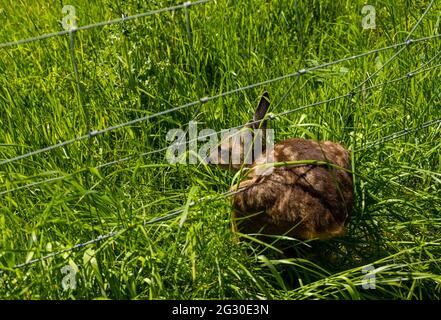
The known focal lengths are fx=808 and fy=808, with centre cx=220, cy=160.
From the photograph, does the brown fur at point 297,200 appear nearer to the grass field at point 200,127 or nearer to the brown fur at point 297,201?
the brown fur at point 297,201

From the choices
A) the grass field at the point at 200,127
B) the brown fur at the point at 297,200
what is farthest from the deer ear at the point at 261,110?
the brown fur at the point at 297,200

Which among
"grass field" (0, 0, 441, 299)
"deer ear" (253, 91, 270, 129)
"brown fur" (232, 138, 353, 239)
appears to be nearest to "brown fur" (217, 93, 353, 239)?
"brown fur" (232, 138, 353, 239)

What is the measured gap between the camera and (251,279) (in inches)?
115

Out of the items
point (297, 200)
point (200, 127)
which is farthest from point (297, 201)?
point (200, 127)

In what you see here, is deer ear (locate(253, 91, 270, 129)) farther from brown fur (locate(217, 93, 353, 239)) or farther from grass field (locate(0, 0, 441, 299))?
brown fur (locate(217, 93, 353, 239))

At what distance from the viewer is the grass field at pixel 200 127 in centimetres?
283

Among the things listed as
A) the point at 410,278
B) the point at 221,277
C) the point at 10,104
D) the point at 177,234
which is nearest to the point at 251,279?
the point at 221,277

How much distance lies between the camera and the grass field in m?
2.83

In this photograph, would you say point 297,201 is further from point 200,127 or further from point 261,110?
point 200,127

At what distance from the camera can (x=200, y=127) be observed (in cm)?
362
